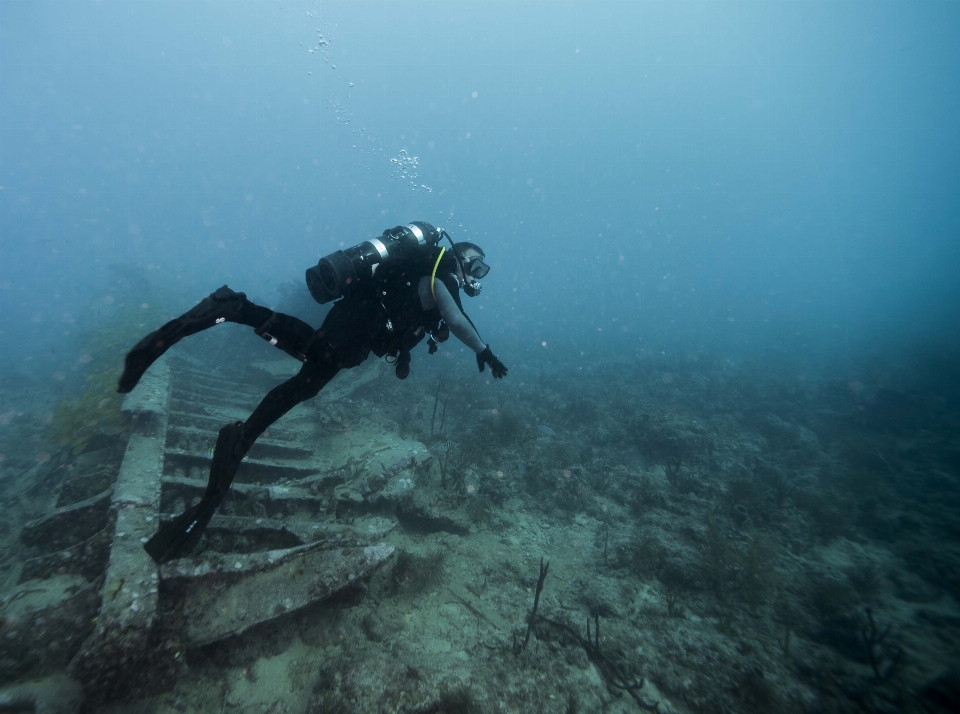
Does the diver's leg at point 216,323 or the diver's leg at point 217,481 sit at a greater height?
the diver's leg at point 216,323

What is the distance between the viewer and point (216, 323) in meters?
2.87

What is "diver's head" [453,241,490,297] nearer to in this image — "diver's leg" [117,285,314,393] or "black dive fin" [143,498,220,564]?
"diver's leg" [117,285,314,393]

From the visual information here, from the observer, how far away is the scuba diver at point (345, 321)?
330 centimetres

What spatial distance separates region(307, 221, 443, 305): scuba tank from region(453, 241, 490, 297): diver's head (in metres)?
0.46

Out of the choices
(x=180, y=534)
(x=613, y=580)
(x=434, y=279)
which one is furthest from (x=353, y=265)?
(x=613, y=580)

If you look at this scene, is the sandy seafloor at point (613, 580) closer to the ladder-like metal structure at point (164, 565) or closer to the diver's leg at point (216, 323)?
the ladder-like metal structure at point (164, 565)

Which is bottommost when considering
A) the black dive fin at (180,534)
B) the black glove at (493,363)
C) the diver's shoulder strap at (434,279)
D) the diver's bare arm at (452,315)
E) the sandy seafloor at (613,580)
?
the sandy seafloor at (613,580)

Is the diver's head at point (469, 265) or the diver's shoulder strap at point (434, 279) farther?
the diver's head at point (469, 265)

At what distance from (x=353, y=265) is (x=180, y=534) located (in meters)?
2.94

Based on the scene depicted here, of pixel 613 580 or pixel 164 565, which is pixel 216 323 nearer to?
pixel 164 565

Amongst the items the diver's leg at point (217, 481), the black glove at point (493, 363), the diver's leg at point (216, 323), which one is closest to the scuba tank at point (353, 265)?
the diver's leg at point (216, 323)

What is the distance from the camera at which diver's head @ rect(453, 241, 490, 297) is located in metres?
4.61

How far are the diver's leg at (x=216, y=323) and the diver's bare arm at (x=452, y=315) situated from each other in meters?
1.38

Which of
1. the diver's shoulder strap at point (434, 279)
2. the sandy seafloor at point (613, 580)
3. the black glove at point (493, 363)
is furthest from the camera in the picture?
the black glove at point (493, 363)
